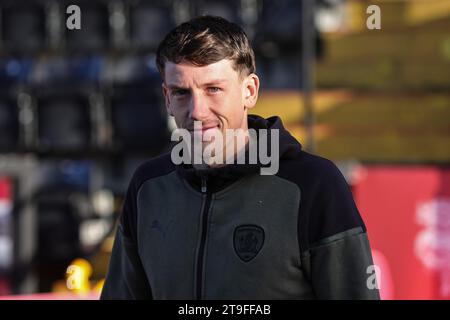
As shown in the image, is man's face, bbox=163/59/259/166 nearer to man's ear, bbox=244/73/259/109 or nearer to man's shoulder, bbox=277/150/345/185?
man's ear, bbox=244/73/259/109

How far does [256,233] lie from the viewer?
218 centimetres

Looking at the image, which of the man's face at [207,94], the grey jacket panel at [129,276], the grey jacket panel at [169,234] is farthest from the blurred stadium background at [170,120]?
the man's face at [207,94]

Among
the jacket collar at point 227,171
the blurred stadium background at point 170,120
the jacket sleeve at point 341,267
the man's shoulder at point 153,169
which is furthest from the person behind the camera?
the blurred stadium background at point 170,120

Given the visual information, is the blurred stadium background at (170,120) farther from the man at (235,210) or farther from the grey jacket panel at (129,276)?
the man at (235,210)

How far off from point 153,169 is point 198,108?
34 cm

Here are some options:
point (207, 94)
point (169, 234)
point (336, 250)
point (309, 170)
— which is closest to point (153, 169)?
point (169, 234)

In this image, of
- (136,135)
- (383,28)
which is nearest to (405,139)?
(383,28)

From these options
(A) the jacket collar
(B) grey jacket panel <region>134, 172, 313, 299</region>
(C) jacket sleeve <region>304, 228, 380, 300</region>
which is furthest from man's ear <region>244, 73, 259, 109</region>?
(C) jacket sleeve <region>304, 228, 380, 300</region>

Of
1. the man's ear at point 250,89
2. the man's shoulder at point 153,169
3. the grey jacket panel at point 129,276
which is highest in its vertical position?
the man's ear at point 250,89

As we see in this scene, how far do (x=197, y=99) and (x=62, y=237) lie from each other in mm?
6431

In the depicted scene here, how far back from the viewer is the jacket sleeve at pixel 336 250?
2.13 meters

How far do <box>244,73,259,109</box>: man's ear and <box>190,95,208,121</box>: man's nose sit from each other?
0.43 ft
